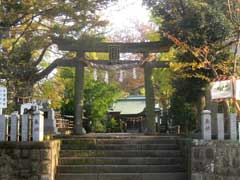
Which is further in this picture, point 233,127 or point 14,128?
point 14,128

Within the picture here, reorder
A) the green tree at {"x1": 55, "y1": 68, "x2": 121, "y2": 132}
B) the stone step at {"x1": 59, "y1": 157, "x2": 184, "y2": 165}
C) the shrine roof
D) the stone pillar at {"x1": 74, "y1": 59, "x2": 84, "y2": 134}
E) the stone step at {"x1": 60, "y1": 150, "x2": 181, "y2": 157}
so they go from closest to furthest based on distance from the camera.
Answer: the stone step at {"x1": 59, "y1": 157, "x2": 184, "y2": 165}, the stone step at {"x1": 60, "y1": 150, "x2": 181, "y2": 157}, the stone pillar at {"x1": 74, "y1": 59, "x2": 84, "y2": 134}, the green tree at {"x1": 55, "y1": 68, "x2": 121, "y2": 132}, the shrine roof

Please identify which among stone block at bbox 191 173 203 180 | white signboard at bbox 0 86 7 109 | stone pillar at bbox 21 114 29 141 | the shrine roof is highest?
the shrine roof

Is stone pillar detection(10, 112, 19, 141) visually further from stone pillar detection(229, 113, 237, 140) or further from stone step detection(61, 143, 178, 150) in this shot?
stone pillar detection(229, 113, 237, 140)

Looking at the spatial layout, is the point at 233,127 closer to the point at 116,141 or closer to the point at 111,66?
the point at 116,141

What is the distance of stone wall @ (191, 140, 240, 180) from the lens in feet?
33.6

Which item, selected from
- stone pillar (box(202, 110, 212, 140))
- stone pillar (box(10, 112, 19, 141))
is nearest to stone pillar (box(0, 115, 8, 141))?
stone pillar (box(10, 112, 19, 141))

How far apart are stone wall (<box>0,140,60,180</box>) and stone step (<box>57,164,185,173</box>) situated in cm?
114

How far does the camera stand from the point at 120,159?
12.4 metres

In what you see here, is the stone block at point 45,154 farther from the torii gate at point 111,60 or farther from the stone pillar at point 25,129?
the torii gate at point 111,60

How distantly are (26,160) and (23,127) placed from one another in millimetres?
901

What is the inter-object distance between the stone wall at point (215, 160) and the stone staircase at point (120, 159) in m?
0.98

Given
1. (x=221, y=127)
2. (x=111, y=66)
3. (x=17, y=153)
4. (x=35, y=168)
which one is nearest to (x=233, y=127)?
(x=221, y=127)

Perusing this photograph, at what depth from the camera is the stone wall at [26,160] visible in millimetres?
10758

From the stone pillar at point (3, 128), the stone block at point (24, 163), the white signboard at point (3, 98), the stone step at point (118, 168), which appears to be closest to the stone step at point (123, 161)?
the stone step at point (118, 168)
